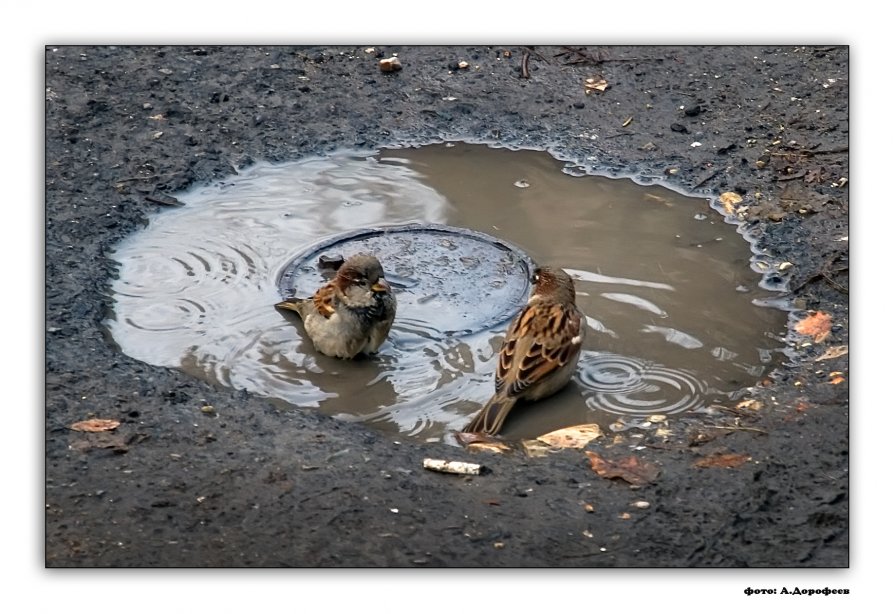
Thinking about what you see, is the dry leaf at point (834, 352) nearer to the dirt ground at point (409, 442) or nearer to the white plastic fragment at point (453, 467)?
the dirt ground at point (409, 442)

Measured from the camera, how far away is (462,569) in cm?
564

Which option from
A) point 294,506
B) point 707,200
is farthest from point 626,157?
point 294,506

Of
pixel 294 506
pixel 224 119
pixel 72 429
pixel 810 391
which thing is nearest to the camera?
pixel 294 506

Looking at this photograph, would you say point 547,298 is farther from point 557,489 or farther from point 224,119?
point 224,119

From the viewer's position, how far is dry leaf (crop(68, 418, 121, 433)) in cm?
674

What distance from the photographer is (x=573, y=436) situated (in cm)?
697

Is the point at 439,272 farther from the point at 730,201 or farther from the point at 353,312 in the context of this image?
the point at 730,201

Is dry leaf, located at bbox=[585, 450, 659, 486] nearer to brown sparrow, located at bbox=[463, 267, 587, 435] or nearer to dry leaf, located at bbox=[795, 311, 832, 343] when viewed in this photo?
brown sparrow, located at bbox=[463, 267, 587, 435]

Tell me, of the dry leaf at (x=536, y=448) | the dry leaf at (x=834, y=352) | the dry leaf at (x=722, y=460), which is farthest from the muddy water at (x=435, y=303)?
the dry leaf at (x=722, y=460)

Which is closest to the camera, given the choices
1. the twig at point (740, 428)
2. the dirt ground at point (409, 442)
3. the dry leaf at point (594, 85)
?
the dirt ground at point (409, 442)

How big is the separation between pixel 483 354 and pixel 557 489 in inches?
72.4

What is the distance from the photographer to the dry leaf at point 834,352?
7738mm

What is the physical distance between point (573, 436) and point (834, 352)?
209 cm

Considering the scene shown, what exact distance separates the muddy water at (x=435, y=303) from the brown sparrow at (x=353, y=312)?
154 millimetres
